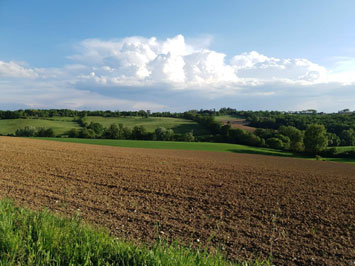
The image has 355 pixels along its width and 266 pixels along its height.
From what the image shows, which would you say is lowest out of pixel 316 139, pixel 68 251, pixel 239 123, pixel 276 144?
pixel 276 144

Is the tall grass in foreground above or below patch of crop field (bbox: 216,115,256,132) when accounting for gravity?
below

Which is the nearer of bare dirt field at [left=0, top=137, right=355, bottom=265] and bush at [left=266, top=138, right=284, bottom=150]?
bare dirt field at [left=0, top=137, right=355, bottom=265]

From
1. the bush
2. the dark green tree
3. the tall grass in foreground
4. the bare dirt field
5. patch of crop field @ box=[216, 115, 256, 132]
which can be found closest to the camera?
the tall grass in foreground

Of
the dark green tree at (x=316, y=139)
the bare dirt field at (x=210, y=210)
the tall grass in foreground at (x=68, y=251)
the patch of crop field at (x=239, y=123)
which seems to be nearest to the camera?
the tall grass in foreground at (x=68, y=251)

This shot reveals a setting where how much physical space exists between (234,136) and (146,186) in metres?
65.1

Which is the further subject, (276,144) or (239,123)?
(239,123)

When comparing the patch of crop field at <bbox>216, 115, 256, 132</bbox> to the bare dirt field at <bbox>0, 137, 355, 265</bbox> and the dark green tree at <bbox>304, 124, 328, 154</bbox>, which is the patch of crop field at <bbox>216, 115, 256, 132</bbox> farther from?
the bare dirt field at <bbox>0, 137, 355, 265</bbox>

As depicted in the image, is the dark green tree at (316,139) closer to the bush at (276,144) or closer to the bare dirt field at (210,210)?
the bush at (276,144)

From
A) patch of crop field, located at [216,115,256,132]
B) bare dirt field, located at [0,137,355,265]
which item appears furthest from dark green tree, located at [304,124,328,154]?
bare dirt field, located at [0,137,355,265]

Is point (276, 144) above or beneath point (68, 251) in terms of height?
beneath

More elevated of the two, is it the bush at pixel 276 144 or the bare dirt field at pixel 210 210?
the bare dirt field at pixel 210 210

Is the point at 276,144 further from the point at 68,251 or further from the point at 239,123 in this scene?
the point at 68,251

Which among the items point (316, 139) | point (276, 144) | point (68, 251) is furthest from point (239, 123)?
point (68, 251)

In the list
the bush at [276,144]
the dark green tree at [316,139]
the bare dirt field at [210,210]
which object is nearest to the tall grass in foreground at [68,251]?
the bare dirt field at [210,210]
